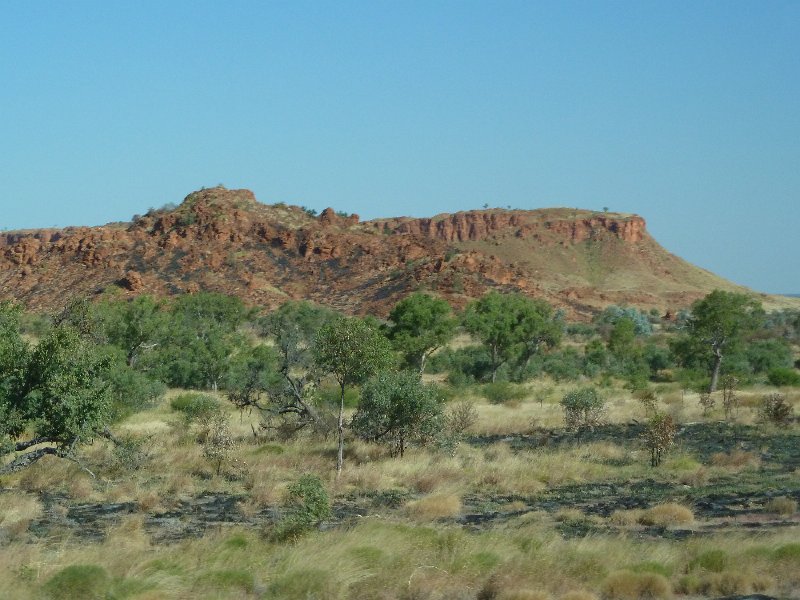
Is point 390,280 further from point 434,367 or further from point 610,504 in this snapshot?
point 610,504

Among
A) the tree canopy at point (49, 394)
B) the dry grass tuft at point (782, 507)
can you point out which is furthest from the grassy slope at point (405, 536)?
the tree canopy at point (49, 394)

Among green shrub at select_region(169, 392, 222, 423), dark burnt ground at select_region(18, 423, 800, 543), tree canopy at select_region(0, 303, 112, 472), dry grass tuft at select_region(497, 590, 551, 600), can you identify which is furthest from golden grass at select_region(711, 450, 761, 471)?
tree canopy at select_region(0, 303, 112, 472)

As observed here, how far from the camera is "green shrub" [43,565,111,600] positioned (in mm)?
10742

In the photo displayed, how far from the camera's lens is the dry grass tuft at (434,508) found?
56.6 ft

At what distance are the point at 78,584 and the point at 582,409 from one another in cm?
2229

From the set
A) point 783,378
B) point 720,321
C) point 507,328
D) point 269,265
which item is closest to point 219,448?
point 720,321

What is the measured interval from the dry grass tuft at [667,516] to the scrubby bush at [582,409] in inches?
532

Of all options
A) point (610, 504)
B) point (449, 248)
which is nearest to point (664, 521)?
point (610, 504)

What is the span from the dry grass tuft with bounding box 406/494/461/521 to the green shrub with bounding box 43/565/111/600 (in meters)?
7.21

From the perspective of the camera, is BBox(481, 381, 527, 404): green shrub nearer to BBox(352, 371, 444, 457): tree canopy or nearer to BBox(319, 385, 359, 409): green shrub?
BBox(319, 385, 359, 409): green shrub

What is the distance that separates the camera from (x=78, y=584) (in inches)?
428

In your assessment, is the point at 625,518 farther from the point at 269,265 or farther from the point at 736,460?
the point at 269,265

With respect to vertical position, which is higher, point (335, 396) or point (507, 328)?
point (507, 328)

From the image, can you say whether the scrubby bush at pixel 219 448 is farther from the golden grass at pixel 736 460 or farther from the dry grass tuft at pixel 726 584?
the dry grass tuft at pixel 726 584
